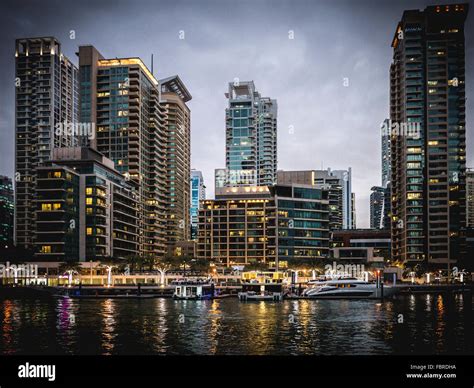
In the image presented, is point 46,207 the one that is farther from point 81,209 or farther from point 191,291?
point 191,291

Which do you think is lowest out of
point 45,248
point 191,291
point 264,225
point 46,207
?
point 191,291

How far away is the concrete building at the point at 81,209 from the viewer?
452 feet

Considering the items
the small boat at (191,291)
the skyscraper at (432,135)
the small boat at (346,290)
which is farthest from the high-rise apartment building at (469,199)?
the small boat at (191,291)

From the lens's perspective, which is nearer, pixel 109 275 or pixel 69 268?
pixel 69 268

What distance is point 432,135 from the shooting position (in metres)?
169

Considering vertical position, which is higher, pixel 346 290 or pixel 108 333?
pixel 108 333

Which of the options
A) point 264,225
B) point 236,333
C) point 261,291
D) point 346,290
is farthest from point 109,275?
point 236,333

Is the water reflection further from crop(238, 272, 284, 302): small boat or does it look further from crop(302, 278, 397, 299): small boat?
crop(302, 278, 397, 299): small boat

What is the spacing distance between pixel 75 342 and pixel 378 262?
149m

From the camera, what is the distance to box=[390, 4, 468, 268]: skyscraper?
538 feet

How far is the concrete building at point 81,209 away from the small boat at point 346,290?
6405 cm

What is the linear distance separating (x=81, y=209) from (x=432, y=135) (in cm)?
10192

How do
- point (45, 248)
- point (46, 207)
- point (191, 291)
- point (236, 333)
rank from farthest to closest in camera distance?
point (45, 248) → point (46, 207) → point (191, 291) → point (236, 333)

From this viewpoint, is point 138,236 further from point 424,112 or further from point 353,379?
point 353,379
